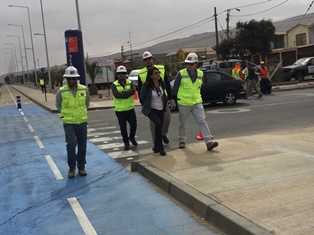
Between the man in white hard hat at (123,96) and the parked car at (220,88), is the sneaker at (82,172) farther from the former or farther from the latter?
the parked car at (220,88)

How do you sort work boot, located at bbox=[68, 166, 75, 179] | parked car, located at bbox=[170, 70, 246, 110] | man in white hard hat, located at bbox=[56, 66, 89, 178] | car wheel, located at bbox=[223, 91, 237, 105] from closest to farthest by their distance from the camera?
man in white hard hat, located at bbox=[56, 66, 89, 178], work boot, located at bbox=[68, 166, 75, 179], parked car, located at bbox=[170, 70, 246, 110], car wheel, located at bbox=[223, 91, 237, 105]

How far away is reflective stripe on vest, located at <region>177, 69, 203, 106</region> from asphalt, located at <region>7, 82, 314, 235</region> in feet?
3.03

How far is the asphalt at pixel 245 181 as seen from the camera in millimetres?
3764

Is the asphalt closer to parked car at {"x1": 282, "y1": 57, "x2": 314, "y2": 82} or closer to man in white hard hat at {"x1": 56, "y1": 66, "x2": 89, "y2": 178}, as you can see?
man in white hard hat at {"x1": 56, "y1": 66, "x2": 89, "y2": 178}

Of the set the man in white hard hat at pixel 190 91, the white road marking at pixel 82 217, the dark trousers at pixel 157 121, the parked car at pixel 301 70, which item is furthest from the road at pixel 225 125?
the parked car at pixel 301 70

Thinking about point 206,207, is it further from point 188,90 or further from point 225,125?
point 225,125

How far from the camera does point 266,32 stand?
143 feet

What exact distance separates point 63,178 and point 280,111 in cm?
898

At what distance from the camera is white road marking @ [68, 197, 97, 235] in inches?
166

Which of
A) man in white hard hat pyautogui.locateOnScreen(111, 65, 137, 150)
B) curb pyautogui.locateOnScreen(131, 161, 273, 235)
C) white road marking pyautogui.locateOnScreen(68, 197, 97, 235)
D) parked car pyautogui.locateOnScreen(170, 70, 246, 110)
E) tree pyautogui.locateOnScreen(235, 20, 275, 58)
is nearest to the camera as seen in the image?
curb pyautogui.locateOnScreen(131, 161, 273, 235)

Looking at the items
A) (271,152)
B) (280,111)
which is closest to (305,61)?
(280,111)

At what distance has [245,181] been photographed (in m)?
4.97

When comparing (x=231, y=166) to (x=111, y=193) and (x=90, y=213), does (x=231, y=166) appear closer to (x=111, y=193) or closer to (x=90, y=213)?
(x=111, y=193)

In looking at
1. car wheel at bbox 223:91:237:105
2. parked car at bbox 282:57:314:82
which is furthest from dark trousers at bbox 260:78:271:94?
parked car at bbox 282:57:314:82
